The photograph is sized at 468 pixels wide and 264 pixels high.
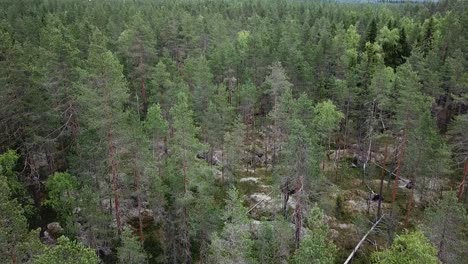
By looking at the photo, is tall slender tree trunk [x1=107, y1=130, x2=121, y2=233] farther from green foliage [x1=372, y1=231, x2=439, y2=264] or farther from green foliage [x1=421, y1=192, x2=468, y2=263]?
green foliage [x1=421, y1=192, x2=468, y2=263]

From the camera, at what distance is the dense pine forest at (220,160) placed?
28.0 meters

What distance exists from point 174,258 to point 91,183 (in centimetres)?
903

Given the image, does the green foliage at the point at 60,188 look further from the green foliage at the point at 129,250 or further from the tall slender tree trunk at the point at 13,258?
the tall slender tree trunk at the point at 13,258

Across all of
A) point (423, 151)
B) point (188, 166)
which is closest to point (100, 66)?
point (188, 166)

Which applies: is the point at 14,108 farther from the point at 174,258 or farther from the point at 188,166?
the point at 174,258

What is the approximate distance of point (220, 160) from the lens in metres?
47.4

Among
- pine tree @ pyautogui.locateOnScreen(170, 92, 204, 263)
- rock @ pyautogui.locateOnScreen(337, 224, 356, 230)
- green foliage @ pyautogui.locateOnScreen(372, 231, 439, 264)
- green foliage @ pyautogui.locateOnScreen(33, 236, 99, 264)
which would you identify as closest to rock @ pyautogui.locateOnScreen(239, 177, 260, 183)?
rock @ pyautogui.locateOnScreen(337, 224, 356, 230)

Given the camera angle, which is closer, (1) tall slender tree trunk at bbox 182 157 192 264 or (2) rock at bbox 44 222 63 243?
(1) tall slender tree trunk at bbox 182 157 192 264

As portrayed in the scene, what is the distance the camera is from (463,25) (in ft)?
195

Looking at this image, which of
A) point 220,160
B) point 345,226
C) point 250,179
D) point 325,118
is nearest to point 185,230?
point 250,179

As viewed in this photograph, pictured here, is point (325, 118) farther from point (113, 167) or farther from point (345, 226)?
point (113, 167)

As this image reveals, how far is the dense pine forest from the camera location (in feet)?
91.9

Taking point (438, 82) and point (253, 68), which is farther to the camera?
point (253, 68)

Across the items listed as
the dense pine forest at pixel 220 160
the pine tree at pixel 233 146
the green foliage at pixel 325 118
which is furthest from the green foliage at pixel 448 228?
the pine tree at pixel 233 146
